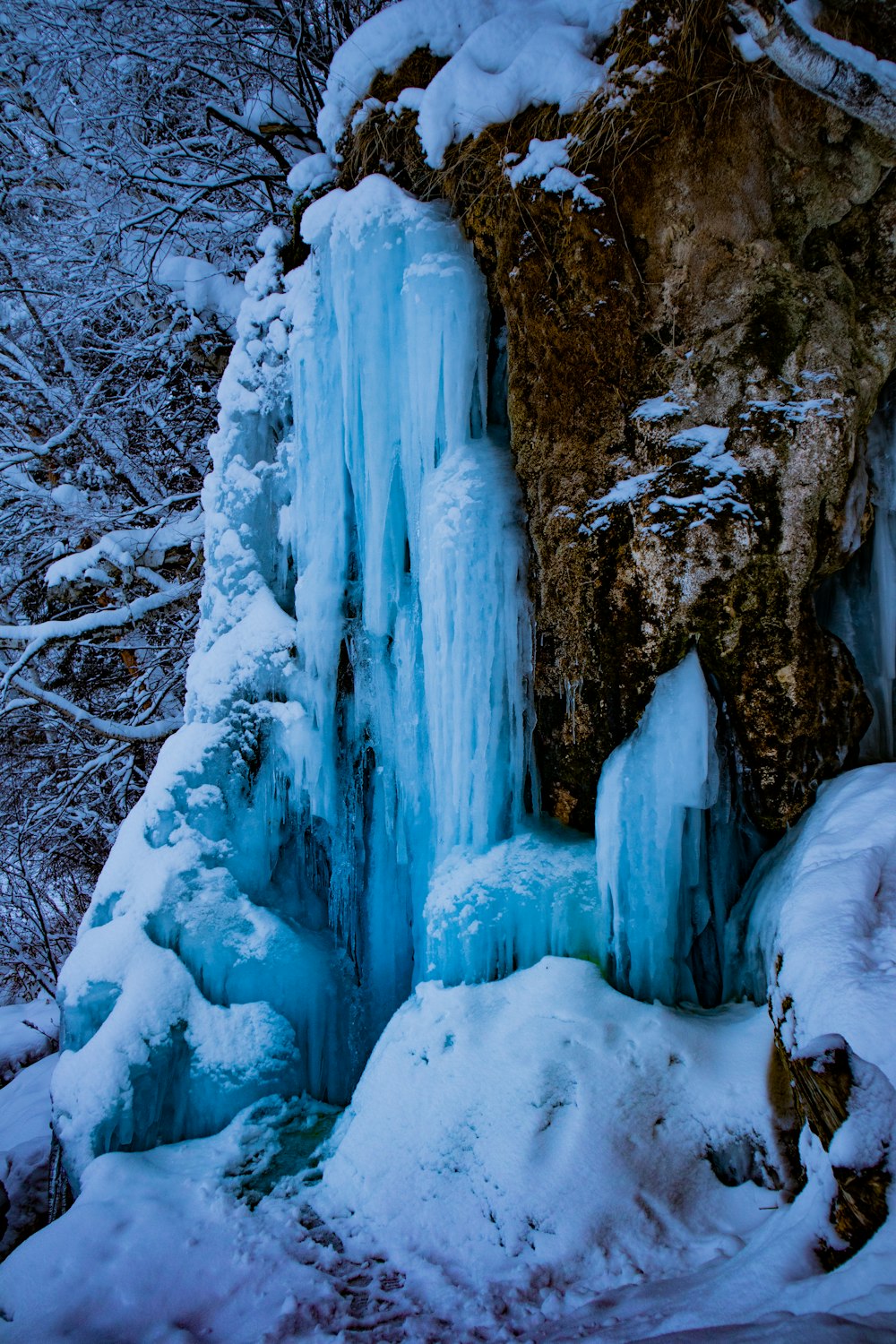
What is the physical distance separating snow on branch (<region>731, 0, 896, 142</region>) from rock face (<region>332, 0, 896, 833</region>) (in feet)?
0.84

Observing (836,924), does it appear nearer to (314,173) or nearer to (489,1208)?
(489,1208)

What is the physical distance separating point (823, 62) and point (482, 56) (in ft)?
5.24

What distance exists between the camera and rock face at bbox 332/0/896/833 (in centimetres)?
282

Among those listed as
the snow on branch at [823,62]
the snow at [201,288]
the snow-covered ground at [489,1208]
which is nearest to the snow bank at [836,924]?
the snow-covered ground at [489,1208]

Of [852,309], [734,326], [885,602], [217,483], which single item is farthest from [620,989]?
[217,483]

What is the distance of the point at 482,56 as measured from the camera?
335 cm

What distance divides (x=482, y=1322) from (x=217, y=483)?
403cm

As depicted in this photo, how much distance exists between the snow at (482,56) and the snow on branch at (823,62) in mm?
681

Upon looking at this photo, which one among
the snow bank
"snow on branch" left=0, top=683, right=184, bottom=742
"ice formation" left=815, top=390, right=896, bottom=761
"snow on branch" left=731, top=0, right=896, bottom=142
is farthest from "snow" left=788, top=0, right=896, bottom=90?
"snow on branch" left=0, top=683, right=184, bottom=742

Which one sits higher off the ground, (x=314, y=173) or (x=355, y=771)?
(x=314, y=173)

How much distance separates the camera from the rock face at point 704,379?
2.82 meters

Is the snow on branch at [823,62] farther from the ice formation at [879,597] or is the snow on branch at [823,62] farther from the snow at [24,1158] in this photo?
the snow at [24,1158]

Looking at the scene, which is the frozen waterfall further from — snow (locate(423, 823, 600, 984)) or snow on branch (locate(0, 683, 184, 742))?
snow on branch (locate(0, 683, 184, 742))

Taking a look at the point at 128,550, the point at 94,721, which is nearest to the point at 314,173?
the point at 128,550
